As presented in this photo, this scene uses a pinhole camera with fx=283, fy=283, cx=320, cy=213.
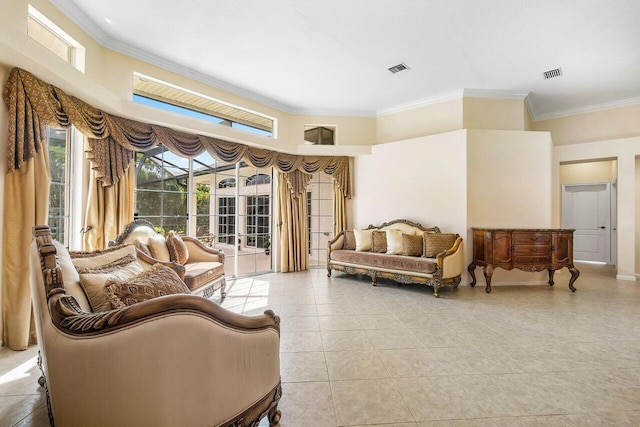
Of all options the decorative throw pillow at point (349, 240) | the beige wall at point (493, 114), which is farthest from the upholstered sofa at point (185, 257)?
the beige wall at point (493, 114)

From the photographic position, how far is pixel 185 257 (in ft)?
12.1

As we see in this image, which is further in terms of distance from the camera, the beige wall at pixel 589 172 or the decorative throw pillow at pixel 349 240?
the beige wall at pixel 589 172

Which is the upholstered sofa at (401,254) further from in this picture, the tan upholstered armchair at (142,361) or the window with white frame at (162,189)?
the tan upholstered armchair at (142,361)

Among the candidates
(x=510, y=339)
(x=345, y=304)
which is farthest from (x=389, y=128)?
(x=510, y=339)

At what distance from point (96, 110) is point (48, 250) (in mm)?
2671

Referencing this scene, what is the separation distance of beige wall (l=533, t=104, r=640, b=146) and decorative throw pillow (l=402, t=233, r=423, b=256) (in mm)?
3918

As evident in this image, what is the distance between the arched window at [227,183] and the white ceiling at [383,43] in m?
1.56

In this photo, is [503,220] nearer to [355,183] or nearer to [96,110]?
[355,183]

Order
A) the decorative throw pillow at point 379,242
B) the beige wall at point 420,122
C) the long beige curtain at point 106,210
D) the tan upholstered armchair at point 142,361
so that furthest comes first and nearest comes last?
1. the decorative throw pillow at point 379,242
2. the beige wall at point 420,122
3. the long beige curtain at point 106,210
4. the tan upholstered armchair at point 142,361

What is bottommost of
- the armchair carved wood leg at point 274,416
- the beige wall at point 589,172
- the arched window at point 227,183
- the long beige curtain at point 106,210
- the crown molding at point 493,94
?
the armchair carved wood leg at point 274,416

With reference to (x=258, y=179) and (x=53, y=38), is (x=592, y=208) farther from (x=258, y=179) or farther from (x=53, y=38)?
(x=53, y=38)

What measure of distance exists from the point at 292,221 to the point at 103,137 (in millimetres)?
3345

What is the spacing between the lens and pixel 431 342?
2.58 metres

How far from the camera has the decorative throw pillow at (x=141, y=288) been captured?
149 cm
